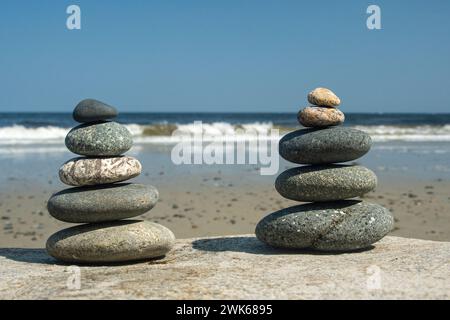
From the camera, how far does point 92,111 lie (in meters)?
7.68

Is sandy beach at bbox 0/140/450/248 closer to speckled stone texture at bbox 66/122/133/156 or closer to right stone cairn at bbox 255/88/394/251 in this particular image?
speckled stone texture at bbox 66/122/133/156

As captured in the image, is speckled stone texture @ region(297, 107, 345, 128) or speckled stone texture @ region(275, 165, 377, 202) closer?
speckled stone texture @ region(275, 165, 377, 202)

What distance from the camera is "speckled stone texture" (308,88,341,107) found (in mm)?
7996

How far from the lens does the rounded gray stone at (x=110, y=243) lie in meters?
7.25

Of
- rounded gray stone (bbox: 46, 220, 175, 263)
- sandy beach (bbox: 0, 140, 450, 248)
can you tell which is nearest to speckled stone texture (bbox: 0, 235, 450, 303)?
rounded gray stone (bbox: 46, 220, 175, 263)

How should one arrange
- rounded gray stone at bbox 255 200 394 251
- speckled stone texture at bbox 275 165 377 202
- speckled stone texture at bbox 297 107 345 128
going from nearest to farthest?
rounded gray stone at bbox 255 200 394 251, speckled stone texture at bbox 275 165 377 202, speckled stone texture at bbox 297 107 345 128

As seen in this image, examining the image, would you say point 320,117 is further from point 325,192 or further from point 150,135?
point 150,135

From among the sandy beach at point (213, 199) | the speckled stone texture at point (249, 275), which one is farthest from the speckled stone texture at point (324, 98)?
the sandy beach at point (213, 199)

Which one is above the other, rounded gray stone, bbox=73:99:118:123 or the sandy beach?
rounded gray stone, bbox=73:99:118:123

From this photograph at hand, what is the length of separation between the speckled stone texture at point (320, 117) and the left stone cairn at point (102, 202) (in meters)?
2.33

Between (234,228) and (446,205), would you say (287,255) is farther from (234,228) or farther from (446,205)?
(446,205)

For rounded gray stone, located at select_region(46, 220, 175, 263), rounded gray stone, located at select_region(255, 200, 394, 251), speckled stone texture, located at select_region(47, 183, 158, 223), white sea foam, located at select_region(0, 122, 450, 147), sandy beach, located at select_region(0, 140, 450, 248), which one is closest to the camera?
rounded gray stone, located at select_region(46, 220, 175, 263)

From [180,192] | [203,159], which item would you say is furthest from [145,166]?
[180,192]

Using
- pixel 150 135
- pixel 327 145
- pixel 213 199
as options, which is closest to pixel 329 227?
pixel 327 145
